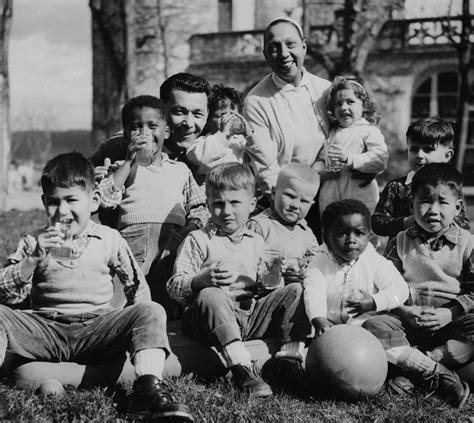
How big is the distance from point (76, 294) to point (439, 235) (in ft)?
7.72

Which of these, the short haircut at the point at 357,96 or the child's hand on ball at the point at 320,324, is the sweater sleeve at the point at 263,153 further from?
the child's hand on ball at the point at 320,324

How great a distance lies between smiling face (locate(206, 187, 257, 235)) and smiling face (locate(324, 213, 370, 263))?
23.0 inches

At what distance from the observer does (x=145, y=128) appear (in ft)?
18.8

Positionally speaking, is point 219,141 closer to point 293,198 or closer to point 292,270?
point 293,198

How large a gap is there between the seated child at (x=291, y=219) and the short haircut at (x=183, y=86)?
4.06 feet

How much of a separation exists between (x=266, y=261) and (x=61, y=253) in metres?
1.31

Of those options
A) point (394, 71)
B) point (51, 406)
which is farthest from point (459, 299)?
point (394, 71)

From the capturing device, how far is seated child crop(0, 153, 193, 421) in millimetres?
4363

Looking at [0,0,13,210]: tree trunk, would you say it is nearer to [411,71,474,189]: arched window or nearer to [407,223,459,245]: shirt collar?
[411,71,474,189]: arched window

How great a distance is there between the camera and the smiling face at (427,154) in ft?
19.5

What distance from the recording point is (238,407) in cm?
431

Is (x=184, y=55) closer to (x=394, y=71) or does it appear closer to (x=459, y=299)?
(x=394, y=71)

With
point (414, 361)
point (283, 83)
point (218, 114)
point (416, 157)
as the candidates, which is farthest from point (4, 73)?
point (414, 361)

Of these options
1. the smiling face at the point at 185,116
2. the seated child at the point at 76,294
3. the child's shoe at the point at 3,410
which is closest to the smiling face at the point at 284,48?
the smiling face at the point at 185,116
